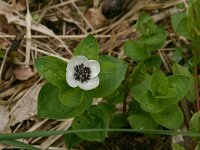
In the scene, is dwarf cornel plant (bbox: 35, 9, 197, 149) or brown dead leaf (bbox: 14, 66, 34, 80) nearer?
dwarf cornel plant (bbox: 35, 9, 197, 149)

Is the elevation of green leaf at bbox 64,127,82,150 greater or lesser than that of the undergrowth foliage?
lesser

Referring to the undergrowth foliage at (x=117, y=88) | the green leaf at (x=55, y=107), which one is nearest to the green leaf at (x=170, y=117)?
the undergrowth foliage at (x=117, y=88)

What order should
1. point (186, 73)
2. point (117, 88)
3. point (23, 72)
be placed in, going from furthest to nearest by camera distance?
point (23, 72) → point (186, 73) → point (117, 88)

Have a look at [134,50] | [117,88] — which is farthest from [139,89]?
[134,50]

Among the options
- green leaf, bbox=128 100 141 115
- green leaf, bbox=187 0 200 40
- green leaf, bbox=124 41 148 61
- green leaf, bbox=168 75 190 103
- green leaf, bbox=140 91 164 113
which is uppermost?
green leaf, bbox=187 0 200 40

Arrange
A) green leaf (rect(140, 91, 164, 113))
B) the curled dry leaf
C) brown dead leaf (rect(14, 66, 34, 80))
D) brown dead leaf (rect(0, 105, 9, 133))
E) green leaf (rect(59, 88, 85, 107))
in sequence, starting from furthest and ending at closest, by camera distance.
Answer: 1. the curled dry leaf
2. brown dead leaf (rect(14, 66, 34, 80))
3. brown dead leaf (rect(0, 105, 9, 133))
4. green leaf (rect(140, 91, 164, 113))
5. green leaf (rect(59, 88, 85, 107))

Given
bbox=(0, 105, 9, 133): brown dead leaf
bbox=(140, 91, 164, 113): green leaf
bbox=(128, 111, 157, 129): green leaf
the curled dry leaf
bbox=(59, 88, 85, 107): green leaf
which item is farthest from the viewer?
the curled dry leaf

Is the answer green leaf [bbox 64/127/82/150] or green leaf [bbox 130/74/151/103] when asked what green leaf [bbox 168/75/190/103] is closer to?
green leaf [bbox 130/74/151/103]

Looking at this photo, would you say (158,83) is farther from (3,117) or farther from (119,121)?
(3,117)

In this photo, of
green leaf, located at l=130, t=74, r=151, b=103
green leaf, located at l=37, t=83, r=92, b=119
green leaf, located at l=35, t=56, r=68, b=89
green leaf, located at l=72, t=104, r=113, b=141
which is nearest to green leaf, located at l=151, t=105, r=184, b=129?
green leaf, located at l=130, t=74, r=151, b=103
